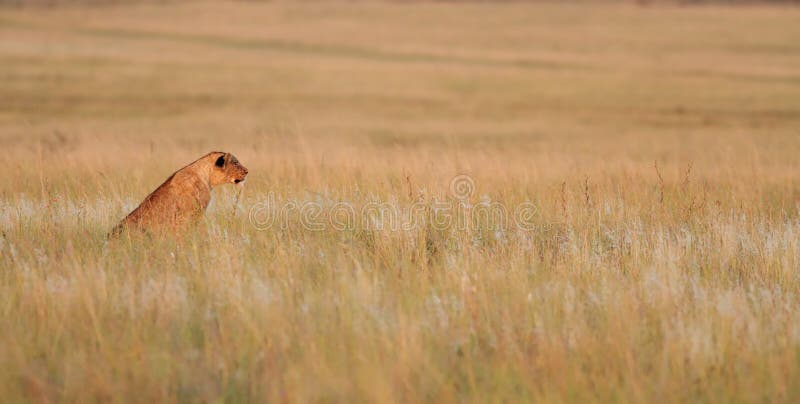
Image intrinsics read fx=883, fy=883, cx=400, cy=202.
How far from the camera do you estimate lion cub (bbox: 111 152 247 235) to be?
272 inches

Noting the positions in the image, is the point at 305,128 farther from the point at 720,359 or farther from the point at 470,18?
the point at 470,18

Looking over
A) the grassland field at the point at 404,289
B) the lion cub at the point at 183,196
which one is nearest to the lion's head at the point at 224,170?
→ the lion cub at the point at 183,196

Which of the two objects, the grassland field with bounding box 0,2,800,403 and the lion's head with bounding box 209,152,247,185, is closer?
the grassland field with bounding box 0,2,800,403

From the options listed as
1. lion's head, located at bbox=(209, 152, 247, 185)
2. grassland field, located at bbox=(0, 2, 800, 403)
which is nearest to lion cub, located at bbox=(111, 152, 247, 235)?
lion's head, located at bbox=(209, 152, 247, 185)

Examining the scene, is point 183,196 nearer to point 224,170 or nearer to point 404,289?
point 224,170

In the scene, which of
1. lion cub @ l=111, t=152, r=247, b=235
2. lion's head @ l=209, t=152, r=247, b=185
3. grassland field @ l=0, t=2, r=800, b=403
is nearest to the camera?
grassland field @ l=0, t=2, r=800, b=403

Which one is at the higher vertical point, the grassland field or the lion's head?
the lion's head

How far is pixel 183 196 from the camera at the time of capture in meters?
7.30

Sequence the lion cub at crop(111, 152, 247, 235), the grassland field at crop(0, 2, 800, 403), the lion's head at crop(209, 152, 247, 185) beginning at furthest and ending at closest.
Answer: the lion's head at crop(209, 152, 247, 185)
the lion cub at crop(111, 152, 247, 235)
the grassland field at crop(0, 2, 800, 403)

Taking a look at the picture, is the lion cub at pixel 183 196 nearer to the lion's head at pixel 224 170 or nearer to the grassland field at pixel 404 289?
the lion's head at pixel 224 170

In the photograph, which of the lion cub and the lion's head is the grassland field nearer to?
the lion cub

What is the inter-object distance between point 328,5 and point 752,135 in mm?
75171

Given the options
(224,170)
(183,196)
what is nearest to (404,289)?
(183,196)

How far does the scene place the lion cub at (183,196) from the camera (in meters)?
6.91
